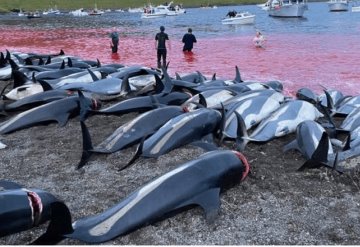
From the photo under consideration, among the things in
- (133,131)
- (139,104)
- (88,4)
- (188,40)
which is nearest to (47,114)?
(139,104)

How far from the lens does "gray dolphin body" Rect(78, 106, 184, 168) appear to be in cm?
855

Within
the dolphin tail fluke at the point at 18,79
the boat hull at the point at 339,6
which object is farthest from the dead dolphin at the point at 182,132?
the boat hull at the point at 339,6

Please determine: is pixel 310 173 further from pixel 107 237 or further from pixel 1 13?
pixel 1 13

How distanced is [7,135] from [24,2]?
13128 centimetres

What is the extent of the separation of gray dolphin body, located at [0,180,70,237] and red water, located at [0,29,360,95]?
44.3 ft

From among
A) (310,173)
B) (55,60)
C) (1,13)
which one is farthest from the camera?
(1,13)

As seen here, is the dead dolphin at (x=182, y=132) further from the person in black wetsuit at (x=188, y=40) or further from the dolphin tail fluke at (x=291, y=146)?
the person in black wetsuit at (x=188, y=40)

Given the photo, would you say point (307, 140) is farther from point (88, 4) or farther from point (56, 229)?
point (88, 4)

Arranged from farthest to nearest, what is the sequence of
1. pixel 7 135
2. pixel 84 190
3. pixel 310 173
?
pixel 7 135
pixel 310 173
pixel 84 190

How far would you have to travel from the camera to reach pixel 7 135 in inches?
402

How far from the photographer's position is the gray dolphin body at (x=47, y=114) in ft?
34.3

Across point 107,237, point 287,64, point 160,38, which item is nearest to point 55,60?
point 160,38

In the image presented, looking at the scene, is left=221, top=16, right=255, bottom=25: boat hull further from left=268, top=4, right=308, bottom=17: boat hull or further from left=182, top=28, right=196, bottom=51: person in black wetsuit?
left=182, top=28, right=196, bottom=51: person in black wetsuit

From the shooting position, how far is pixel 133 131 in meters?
9.29
